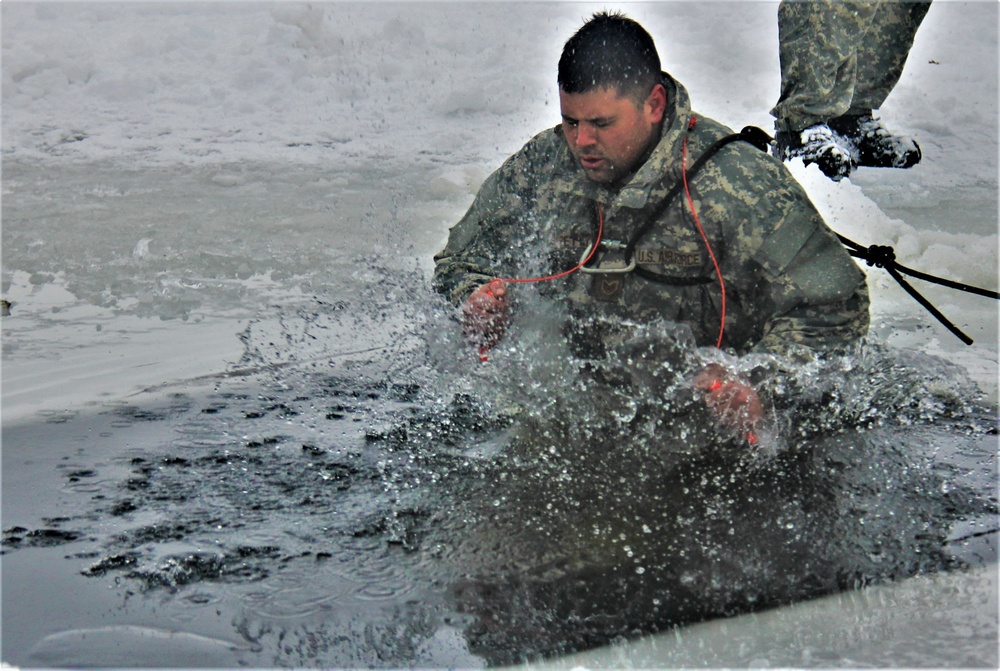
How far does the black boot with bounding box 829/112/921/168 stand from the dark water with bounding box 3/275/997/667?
2.22 meters

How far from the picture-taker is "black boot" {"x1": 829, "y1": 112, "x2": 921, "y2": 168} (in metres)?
5.55

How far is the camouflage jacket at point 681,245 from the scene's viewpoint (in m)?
2.99

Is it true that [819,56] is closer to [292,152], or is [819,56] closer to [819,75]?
[819,75]

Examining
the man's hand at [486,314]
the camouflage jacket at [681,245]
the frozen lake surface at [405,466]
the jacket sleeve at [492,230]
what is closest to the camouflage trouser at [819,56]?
the frozen lake surface at [405,466]

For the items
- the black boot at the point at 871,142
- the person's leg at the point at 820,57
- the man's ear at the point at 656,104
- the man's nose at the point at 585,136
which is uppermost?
the person's leg at the point at 820,57

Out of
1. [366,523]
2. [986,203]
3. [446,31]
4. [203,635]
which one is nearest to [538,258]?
[366,523]

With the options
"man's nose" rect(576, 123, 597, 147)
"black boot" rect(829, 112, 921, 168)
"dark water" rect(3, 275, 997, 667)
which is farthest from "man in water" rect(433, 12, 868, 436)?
"black boot" rect(829, 112, 921, 168)

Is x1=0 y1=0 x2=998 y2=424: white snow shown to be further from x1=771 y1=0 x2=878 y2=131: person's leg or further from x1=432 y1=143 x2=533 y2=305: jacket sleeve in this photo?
x1=432 y1=143 x2=533 y2=305: jacket sleeve

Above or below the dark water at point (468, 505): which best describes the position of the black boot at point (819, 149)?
above

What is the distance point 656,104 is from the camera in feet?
10.3

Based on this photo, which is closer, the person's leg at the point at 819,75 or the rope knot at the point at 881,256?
the rope knot at the point at 881,256

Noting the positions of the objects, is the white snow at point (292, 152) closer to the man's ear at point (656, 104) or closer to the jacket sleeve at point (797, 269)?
the jacket sleeve at point (797, 269)

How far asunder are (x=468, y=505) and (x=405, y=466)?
310 mm


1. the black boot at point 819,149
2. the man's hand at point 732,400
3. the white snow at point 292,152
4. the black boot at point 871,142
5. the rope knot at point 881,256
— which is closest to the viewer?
the man's hand at point 732,400
